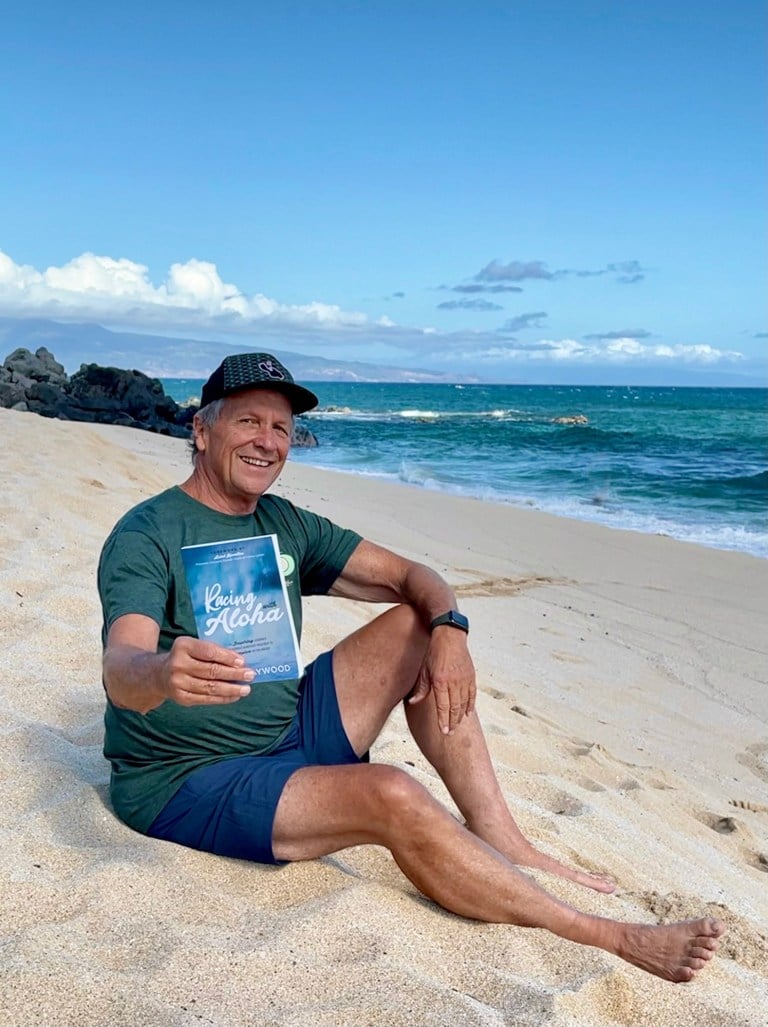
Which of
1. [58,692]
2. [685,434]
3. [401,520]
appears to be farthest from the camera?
[685,434]

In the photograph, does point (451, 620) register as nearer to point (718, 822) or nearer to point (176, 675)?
point (176, 675)

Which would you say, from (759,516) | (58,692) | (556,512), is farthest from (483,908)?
(759,516)

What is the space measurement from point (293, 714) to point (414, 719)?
41cm

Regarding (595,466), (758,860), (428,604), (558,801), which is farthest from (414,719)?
(595,466)

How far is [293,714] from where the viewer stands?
305 centimetres

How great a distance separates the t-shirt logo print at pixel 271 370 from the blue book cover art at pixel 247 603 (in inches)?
20.5

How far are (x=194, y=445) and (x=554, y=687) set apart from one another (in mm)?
3472

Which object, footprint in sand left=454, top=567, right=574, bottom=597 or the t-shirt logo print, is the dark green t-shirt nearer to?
the t-shirt logo print

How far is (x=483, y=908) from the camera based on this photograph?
8.25ft

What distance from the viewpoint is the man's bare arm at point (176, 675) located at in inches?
80.4

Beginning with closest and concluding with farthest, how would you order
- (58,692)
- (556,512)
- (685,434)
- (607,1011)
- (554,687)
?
(607,1011) < (58,692) < (554,687) < (556,512) < (685,434)

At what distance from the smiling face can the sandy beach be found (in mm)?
967

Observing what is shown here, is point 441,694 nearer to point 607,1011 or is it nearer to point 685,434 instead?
point 607,1011

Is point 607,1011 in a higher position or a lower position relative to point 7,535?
lower
